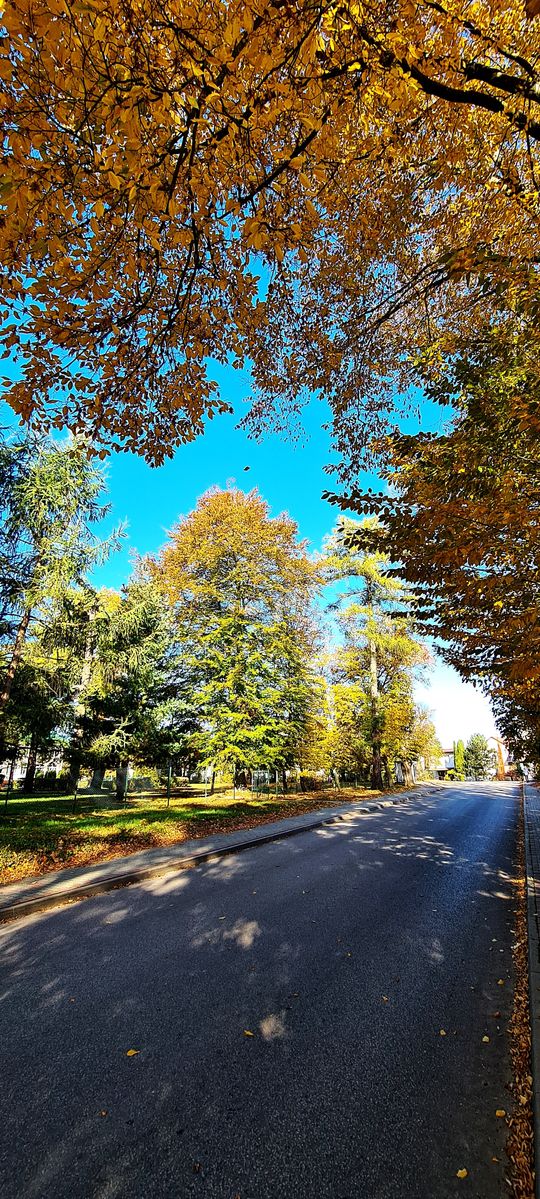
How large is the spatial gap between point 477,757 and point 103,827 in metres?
57.8

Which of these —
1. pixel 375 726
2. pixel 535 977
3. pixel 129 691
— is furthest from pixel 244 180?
pixel 375 726

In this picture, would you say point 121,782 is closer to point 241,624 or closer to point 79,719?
point 79,719

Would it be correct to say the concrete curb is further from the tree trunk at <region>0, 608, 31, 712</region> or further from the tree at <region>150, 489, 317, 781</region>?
the tree trunk at <region>0, 608, 31, 712</region>

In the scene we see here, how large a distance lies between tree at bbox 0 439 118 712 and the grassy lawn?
11.6 feet

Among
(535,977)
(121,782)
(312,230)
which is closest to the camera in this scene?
(312,230)

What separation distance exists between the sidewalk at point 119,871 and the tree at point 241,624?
3.89 metres

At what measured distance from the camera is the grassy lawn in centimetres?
841

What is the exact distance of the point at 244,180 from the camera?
9.63ft

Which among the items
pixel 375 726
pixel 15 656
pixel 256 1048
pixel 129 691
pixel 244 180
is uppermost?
pixel 244 180

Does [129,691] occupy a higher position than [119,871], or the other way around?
[129,691]

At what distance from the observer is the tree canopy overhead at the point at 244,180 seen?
223cm

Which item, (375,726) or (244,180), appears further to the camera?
(375,726)

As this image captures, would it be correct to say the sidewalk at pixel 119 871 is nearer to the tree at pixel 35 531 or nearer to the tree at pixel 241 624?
the tree at pixel 241 624

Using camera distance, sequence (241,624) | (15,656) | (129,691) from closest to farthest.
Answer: (15,656) → (241,624) → (129,691)
